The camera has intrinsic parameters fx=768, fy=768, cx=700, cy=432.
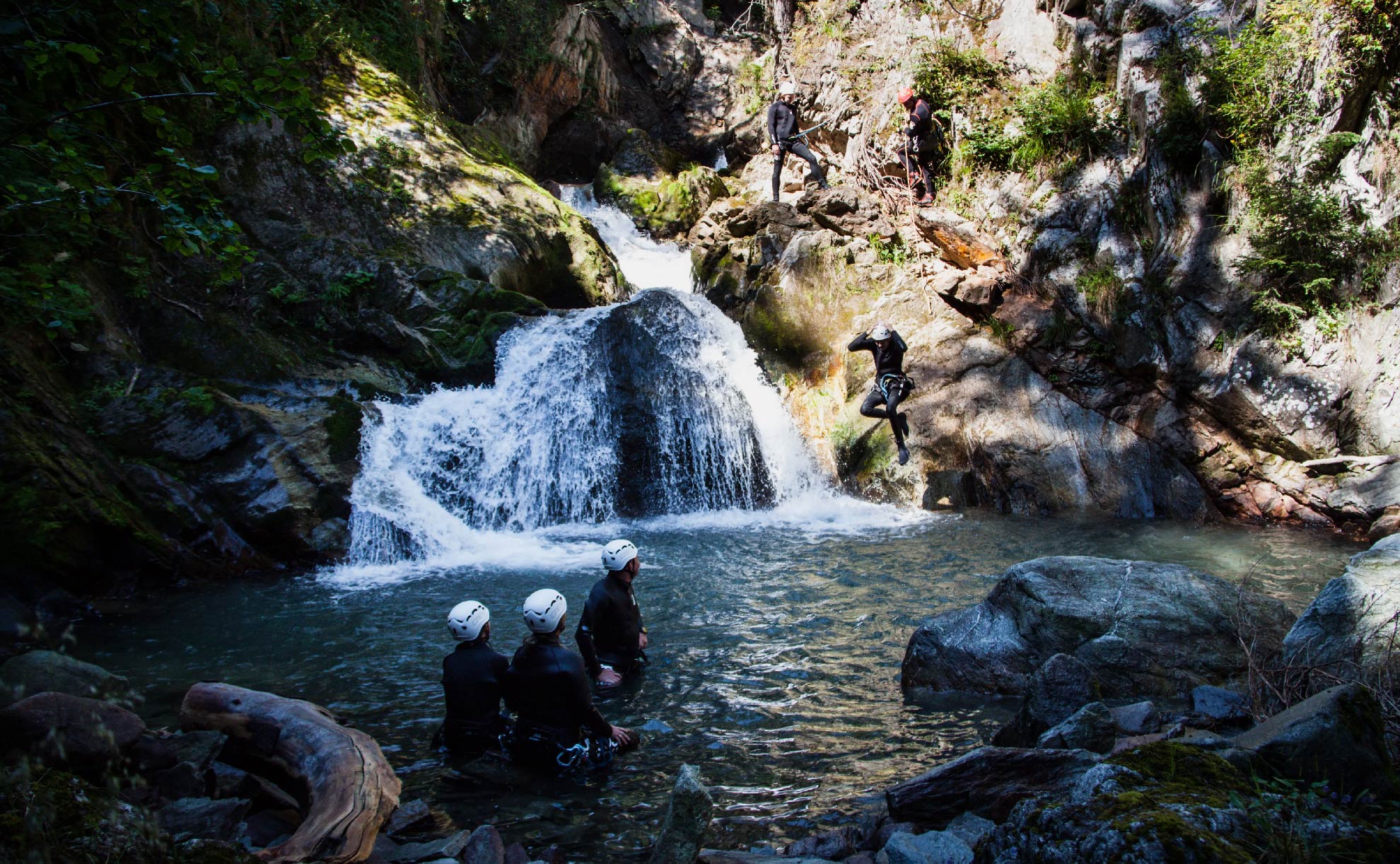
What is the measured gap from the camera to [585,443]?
13.4 metres

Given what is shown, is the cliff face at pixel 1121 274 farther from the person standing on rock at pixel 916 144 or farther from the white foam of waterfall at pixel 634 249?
the white foam of waterfall at pixel 634 249

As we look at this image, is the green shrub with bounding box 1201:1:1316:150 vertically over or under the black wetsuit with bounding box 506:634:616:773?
over

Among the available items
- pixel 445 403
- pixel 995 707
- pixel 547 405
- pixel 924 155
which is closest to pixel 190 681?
pixel 995 707

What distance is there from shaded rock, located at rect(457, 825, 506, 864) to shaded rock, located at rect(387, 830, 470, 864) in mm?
32

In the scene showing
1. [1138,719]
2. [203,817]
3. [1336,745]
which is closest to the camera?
[1336,745]

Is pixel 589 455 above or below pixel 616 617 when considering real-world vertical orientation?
above

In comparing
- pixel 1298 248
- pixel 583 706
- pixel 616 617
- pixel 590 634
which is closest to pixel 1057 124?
pixel 1298 248

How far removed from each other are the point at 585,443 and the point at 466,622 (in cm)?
876

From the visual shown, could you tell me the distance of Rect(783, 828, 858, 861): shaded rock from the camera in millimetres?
3445

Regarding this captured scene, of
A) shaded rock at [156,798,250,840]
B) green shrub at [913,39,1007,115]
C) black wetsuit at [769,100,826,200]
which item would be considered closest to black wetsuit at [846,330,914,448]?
black wetsuit at [769,100,826,200]

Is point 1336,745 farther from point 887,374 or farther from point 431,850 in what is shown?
point 887,374

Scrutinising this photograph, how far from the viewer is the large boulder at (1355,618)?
12.2ft

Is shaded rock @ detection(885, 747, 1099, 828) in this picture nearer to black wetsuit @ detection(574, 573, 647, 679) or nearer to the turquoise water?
the turquoise water

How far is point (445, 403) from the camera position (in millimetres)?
12609
